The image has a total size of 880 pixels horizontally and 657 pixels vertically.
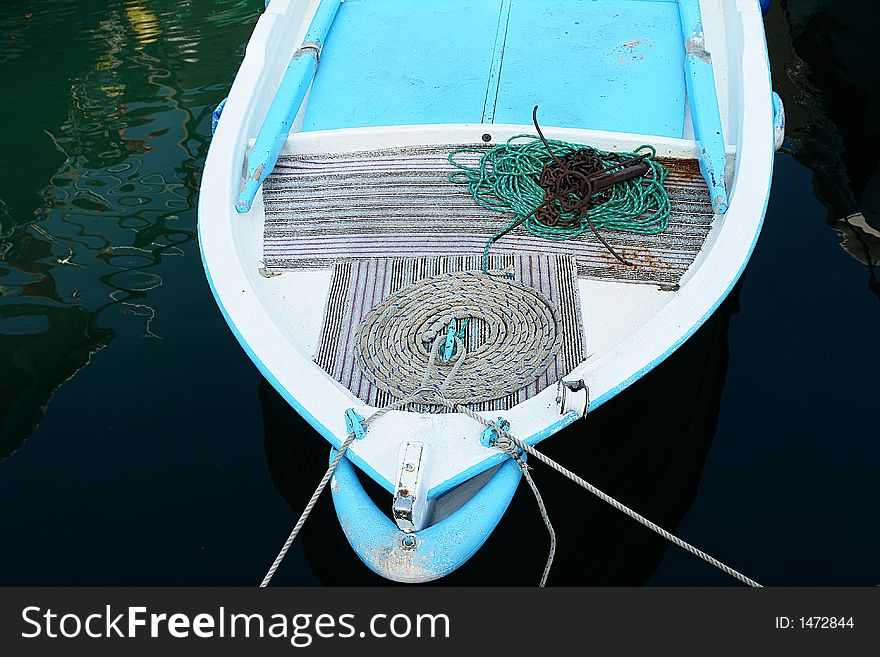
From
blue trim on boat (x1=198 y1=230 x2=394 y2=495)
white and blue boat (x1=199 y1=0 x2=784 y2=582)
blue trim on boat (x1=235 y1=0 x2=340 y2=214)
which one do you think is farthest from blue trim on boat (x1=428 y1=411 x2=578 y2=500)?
blue trim on boat (x1=235 y1=0 x2=340 y2=214)

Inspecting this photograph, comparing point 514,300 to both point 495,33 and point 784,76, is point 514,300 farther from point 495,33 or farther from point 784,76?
point 784,76

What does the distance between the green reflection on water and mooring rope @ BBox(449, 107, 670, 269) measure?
6.40 ft

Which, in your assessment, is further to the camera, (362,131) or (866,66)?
(866,66)

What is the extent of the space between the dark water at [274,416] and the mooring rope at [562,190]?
656 mm

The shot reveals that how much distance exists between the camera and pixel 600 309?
3480mm

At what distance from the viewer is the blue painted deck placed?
14.8 feet

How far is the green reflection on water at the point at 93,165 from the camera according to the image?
4754mm

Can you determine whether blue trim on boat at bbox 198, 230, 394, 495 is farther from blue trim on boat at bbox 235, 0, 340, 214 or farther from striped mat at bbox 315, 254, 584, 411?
blue trim on boat at bbox 235, 0, 340, 214

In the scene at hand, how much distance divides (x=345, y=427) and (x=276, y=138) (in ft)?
5.93

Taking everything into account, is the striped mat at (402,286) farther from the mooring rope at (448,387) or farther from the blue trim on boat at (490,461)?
the blue trim on boat at (490,461)

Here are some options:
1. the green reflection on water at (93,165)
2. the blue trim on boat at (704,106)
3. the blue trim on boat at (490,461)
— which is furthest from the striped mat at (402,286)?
the green reflection on water at (93,165)

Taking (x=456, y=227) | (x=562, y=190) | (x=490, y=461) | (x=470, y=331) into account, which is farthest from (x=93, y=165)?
(x=490, y=461)

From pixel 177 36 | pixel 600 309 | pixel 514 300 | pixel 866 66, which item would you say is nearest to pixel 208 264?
pixel 514 300

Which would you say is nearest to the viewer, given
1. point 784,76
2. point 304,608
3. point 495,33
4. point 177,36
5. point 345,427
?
point 345,427
